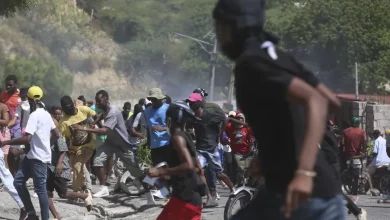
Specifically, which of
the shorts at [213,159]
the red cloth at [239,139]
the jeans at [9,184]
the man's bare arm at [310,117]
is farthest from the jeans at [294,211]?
the red cloth at [239,139]

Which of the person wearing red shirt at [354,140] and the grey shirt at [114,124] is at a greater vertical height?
the grey shirt at [114,124]

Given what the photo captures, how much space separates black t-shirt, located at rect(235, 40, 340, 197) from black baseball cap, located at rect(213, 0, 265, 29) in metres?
0.08

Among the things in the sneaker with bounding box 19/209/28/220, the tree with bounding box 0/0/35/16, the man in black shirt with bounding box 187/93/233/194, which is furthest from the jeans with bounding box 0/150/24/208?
the tree with bounding box 0/0/35/16

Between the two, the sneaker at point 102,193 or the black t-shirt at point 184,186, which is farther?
the sneaker at point 102,193

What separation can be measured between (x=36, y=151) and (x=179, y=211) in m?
3.83

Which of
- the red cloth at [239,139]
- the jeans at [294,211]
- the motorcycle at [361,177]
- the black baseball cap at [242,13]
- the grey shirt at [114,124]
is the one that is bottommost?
the motorcycle at [361,177]

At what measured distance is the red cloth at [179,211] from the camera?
22.8 feet

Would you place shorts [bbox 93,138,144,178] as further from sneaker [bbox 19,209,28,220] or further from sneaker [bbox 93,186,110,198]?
sneaker [bbox 19,209,28,220]

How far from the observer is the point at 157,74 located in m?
82.8

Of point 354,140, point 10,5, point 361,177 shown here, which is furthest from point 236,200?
point 10,5

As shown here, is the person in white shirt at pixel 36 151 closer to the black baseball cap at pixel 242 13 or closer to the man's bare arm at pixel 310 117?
the black baseball cap at pixel 242 13

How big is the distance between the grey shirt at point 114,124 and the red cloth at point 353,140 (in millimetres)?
4364

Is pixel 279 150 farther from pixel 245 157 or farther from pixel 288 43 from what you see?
pixel 288 43

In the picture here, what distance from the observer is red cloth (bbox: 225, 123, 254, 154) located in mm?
15367
